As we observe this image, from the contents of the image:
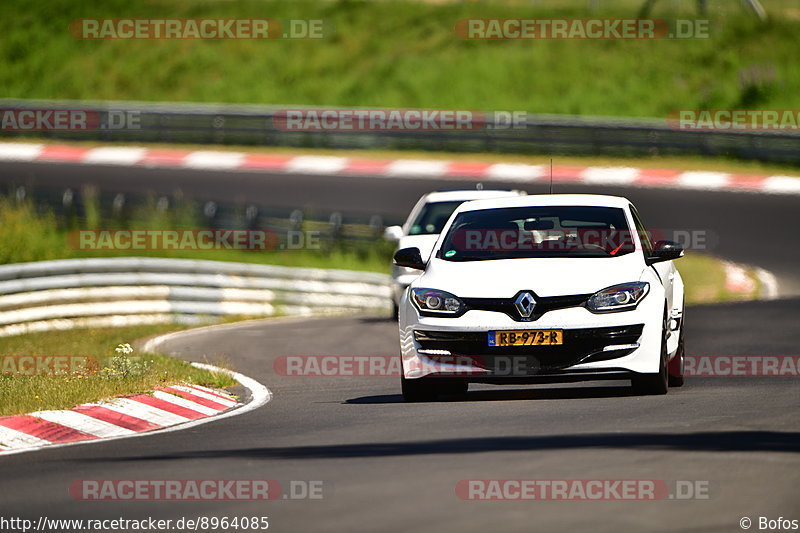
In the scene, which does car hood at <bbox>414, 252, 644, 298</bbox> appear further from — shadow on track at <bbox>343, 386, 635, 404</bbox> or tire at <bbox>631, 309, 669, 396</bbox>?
shadow on track at <bbox>343, 386, 635, 404</bbox>

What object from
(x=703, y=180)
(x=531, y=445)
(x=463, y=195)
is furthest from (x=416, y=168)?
(x=531, y=445)

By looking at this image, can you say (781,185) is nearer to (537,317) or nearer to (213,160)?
(213,160)

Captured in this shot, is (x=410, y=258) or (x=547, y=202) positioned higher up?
(x=547, y=202)

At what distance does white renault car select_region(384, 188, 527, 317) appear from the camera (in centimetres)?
1817

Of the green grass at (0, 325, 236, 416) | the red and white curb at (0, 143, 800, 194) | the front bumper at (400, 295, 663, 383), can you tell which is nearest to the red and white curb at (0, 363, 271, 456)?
the green grass at (0, 325, 236, 416)

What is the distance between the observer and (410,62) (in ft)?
143

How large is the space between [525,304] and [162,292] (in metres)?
11.9

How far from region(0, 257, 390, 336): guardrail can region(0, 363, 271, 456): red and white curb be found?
8991 mm

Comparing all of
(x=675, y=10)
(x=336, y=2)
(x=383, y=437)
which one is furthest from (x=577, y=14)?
(x=383, y=437)

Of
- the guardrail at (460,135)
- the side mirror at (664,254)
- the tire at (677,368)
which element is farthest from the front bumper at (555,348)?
the guardrail at (460,135)

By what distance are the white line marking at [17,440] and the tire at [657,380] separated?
403cm

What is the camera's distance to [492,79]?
138 feet

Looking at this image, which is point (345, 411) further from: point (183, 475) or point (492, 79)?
point (492, 79)

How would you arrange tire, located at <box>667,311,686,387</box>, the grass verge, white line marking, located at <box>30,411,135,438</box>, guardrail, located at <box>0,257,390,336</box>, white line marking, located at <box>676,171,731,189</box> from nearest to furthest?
1. white line marking, located at <box>30,411,135,438</box>
2. tire, located at <box>667,311,686,387</box>
3. guardrail, located at <box>0,257,390,336</box>
4. white line marking, located at <box>676,171,731,189</box>
5. the grass verge
